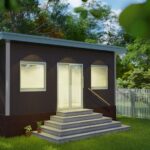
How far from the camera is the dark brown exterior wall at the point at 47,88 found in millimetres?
10570

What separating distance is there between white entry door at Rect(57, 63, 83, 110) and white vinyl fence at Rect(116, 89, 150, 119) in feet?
12.5

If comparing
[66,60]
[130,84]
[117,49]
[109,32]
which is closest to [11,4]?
[66,60]

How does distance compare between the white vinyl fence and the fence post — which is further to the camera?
the fence post

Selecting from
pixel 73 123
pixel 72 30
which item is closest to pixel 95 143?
pixel 73 123

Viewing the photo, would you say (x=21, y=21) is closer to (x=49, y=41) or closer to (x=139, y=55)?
(x=139, y=55)

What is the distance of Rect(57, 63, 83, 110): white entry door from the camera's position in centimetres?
1216

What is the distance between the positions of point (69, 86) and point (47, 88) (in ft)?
3.84

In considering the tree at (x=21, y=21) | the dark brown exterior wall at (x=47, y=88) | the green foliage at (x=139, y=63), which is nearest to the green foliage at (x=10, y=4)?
the dark brown exterior wall at (x=47, y=88)

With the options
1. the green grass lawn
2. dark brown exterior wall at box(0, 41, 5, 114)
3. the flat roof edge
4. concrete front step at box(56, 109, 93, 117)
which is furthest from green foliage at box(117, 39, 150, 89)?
dark brown exterior wall at box(0, 41, 5, 114)

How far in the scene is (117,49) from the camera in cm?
1422

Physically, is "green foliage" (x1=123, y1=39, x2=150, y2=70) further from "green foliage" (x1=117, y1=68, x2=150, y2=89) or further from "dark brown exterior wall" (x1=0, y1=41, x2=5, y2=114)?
"dark brown exterior wall" (x1=0, y1=41, x2=5, y2=114)

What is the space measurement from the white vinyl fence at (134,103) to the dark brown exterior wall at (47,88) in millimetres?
1898

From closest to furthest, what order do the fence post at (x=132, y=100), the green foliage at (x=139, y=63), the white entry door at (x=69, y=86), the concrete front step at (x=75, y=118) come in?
the concrete front step at (x=75, y=118) → the white entry door at (x=69, y=86) → the fence post at (x=132, y=100) → the green foliage at (x=139, y=63)

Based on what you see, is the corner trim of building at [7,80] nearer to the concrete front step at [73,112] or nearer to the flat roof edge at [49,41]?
the flat roof edge at [49,41]
